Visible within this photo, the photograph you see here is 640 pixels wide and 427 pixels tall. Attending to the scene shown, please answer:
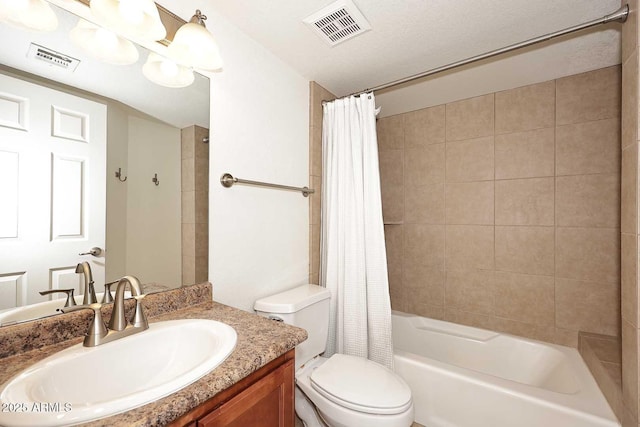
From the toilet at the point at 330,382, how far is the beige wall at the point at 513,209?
1.12 m

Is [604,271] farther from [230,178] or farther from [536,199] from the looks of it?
[230,178]

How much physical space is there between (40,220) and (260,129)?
39.4 inches

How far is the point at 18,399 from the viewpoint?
21.7 inches

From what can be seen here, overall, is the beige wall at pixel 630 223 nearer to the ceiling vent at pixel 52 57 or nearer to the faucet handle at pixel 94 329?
the faucet handle at pixel 94 329

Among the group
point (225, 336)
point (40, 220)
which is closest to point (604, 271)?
point (225, 336)

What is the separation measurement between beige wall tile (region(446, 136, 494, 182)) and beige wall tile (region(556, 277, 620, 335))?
87cm

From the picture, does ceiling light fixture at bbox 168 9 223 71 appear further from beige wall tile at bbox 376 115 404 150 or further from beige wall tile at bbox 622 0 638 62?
beige wall tile at bbox 376 115 404 150

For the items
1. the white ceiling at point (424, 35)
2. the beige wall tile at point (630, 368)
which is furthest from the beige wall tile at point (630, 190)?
the white ceiling at point (424, 35)

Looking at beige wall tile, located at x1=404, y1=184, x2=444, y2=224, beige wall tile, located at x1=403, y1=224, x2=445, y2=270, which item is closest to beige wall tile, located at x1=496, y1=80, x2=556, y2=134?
beige wall tile, located at x1=404, y1=184, x2=444, y2=224

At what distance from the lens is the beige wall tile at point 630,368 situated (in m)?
1.01

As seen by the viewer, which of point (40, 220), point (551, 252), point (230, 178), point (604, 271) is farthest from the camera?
point (551, 252)

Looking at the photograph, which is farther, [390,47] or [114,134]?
[390,47]

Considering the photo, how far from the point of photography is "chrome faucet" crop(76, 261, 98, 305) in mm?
919

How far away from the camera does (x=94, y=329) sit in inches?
31.8
